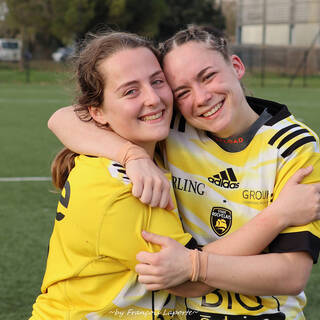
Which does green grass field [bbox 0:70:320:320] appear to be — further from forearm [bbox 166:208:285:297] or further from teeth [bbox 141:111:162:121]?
forearm [bbox 166:208:285:297]

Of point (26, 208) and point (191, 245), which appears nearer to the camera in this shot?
point (191, 245)

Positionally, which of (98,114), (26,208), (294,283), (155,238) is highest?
(98,114)

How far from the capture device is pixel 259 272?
2.19m

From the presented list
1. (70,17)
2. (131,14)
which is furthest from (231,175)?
(131,14)

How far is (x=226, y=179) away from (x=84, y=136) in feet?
2.01

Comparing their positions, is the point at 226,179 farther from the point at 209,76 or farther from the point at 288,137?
the point at 209,76

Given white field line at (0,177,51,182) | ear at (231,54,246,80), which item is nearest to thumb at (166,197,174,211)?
ear at (231,54,246,80)

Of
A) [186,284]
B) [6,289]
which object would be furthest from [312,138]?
[6,289]

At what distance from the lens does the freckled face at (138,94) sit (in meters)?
2.36

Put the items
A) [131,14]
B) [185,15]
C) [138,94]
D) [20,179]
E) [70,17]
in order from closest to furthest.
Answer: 1. [138,94]
2. [20,179]
3. [70,17]
4. [131,14]
5. [185,15]

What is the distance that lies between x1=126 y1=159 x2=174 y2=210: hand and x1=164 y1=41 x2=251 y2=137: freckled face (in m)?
0.34

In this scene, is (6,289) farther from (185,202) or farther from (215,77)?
(215,77)

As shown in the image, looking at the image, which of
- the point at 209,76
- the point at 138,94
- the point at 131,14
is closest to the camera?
the point at 138,94

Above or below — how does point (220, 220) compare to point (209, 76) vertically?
below
